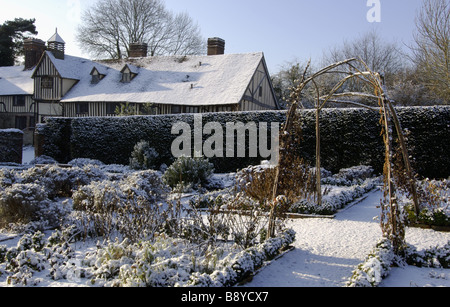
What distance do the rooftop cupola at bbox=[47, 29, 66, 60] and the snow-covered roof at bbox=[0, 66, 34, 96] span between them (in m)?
3.22

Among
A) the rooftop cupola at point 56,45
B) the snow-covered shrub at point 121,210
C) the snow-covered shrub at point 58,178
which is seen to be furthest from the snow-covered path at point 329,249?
the rooftop cupola at point 56,45

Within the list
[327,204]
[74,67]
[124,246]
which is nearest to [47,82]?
[74,67]

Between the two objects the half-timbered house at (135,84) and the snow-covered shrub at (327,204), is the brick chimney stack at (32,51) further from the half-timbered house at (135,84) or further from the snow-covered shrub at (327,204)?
the snow-covered shrub at (327,204)

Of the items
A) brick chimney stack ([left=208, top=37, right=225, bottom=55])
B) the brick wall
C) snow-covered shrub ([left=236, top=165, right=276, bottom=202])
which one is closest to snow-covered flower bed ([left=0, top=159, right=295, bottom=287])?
snow-covered shrub ([left=236, top=165, right=276, bottom=202])

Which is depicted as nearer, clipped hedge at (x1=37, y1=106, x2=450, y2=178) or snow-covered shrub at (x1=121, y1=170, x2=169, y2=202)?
snow-covered shrub at (x1=121, y1=170, x2=169, y2=202)

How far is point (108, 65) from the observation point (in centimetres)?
2886

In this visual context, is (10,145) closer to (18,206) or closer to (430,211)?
(18,206)

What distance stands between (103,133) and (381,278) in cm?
1435

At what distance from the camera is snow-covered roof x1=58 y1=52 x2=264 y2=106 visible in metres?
22.8

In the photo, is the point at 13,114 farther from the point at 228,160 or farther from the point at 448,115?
the point at 448,115

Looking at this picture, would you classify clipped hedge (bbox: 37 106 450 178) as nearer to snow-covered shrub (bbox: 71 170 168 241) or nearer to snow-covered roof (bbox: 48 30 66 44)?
snow-covered shrub (bbox: 71 170 168 241)

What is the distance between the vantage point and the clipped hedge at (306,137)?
1123cm

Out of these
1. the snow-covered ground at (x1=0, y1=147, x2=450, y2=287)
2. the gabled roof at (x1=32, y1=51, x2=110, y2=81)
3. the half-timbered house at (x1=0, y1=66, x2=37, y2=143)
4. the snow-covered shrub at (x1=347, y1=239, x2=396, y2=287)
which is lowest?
the snow-covered ground at (x1=0, y1=147, x2=450, y2=287)
